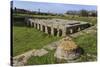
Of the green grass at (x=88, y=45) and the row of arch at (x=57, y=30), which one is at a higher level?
the row of arch at (x=57, y=30)

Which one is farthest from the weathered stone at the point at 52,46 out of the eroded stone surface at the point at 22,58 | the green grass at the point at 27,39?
the eroded stone surface at the point at 22,58

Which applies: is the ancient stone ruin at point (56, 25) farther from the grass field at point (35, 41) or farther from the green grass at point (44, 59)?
the green grass at point (44, 59)

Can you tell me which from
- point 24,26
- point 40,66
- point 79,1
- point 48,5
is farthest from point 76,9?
point 40,66

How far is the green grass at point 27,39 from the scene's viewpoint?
1912 mm

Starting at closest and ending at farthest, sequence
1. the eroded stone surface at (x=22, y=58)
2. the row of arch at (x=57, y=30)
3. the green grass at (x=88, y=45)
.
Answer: the eroded stone surface at (x=22, y=58), the row of arch at (x=57, y=30), the green grass at (x=88, y=45)

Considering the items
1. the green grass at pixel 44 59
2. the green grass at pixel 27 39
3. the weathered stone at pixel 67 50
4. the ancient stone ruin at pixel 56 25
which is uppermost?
the ancient stone ruin at pixel 56 25

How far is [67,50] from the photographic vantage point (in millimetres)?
2086

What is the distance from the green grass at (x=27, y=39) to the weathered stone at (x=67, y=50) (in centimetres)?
14

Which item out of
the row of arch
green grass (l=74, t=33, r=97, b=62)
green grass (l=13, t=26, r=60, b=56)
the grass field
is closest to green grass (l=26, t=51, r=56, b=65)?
the grass field

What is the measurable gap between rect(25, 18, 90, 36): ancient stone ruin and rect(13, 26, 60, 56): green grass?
2.3 inches

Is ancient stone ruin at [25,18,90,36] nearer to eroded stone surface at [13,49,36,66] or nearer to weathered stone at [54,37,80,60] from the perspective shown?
weathered stone at [54,37,80,60]

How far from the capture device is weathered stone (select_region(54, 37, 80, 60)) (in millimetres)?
2057

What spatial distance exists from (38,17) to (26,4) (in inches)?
7.6

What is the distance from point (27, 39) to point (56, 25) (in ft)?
1.22
